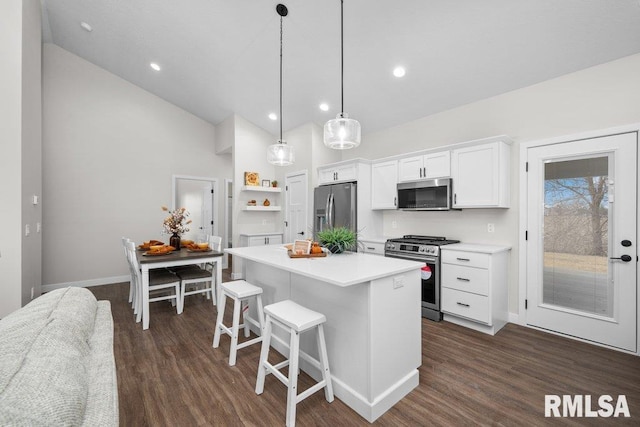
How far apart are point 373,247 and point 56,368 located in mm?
3691

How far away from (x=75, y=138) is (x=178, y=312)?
3.62 metres

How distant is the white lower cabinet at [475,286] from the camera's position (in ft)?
9.62

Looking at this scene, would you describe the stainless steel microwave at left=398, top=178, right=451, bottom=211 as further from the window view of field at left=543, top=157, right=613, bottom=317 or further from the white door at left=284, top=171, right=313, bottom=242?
the white door at left=284, top=171, right=313, bottom=242

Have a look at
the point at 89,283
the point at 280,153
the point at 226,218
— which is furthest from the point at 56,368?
the point at 226,218

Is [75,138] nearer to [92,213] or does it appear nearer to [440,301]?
[92,213]

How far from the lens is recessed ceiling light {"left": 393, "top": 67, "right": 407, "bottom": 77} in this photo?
3291 mm

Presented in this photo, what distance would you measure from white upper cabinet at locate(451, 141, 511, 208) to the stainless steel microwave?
101 millimetres

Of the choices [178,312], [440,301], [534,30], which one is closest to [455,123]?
[534,30]

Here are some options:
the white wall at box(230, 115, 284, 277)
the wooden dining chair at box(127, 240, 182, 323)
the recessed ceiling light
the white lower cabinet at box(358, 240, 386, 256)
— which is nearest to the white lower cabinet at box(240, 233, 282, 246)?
the white wall at box(230, 115, 284, 277)

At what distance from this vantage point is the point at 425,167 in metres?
3.69

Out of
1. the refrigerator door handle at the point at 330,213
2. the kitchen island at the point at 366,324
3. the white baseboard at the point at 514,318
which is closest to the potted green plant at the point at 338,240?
the kitchen island at the point at 366,324

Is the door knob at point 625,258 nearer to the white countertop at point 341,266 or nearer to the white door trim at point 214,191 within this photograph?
the white countertop at point 341,266

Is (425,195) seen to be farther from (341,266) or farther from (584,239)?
(341,266)

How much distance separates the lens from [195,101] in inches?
208
